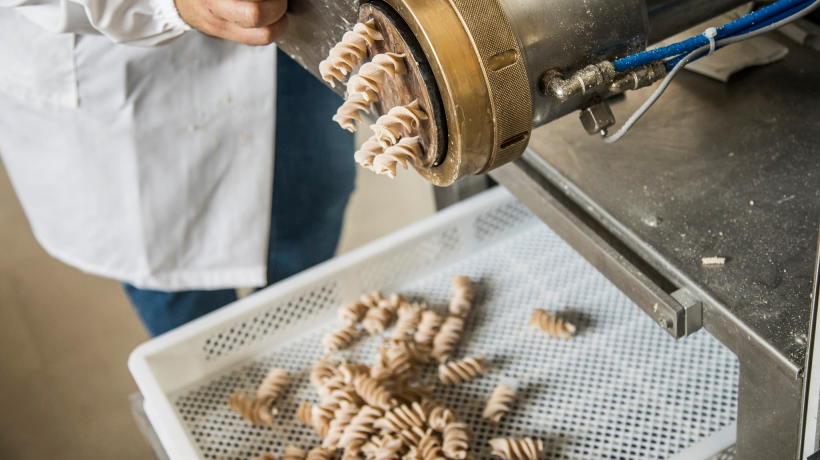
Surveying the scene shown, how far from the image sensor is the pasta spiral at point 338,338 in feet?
3.24

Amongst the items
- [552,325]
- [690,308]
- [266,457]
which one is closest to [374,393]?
[266,457]

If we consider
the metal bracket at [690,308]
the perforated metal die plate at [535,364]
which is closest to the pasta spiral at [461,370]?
the perforated metal die plate at [535,364]

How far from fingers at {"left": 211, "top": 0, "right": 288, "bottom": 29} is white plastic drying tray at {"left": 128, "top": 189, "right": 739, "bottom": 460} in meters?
0.43

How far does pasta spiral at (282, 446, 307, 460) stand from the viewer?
857mm

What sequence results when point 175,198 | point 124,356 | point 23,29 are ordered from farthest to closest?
point 124,356
point 175,198
point 23,29

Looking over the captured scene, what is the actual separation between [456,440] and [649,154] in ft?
1.28

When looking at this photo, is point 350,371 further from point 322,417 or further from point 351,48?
point 351,48

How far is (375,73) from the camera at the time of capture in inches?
21.5

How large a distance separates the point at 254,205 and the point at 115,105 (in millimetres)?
249

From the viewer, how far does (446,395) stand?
0.93 m

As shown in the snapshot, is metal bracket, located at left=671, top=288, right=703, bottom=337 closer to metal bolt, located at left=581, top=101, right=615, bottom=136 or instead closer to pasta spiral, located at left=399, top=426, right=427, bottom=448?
metal bolt, located at left=581, top=101, right=615, bottom=136

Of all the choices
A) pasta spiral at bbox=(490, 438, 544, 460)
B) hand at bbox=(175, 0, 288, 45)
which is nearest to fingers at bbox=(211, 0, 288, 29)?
hand at bbox=(175, 0, 288, 45)

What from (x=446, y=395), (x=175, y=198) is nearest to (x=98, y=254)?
(x=175, y=198)

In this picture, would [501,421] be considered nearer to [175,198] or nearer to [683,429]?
[683,429]
